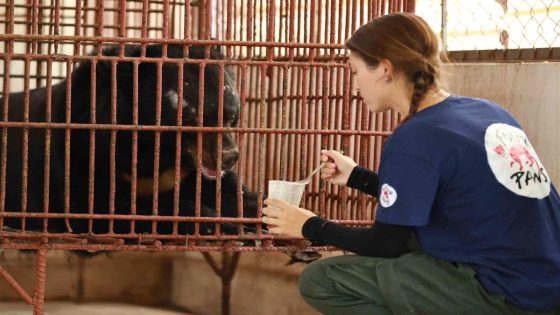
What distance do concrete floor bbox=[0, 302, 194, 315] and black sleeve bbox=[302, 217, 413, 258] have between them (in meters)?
1.59

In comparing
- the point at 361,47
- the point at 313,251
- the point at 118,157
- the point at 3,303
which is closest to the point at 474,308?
the point at 361,47

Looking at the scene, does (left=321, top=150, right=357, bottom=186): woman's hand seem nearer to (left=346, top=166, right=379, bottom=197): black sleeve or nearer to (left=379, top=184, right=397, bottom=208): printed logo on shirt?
(left=346, top=166, right=379, bottom=197): black sleeve

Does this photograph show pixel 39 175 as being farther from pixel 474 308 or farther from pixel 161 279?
pixel 474 308

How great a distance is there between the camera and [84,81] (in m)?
3.88

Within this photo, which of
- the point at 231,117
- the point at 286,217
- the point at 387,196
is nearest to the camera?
the point at 387,196

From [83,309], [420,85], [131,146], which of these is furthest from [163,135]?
[420,85]

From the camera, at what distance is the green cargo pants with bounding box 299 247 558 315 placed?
239 centimetres

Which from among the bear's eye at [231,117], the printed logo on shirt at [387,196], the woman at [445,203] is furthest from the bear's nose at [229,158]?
the printed logo on shirt at [387,196]

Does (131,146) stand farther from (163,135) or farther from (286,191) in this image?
(286,191)

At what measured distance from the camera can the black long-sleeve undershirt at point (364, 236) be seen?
2.36 meters

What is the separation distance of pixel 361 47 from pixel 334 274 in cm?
67

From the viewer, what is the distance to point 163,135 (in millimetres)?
3805

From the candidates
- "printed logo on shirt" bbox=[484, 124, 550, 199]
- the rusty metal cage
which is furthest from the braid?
the rusty metal cage

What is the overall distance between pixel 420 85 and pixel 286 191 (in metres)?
0.53
